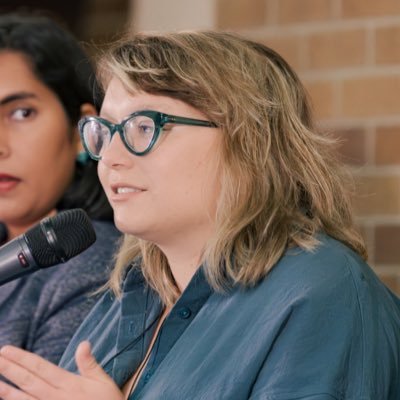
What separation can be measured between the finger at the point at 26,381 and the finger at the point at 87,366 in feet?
0.21

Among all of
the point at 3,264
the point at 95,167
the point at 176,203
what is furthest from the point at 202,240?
the point at 95,167

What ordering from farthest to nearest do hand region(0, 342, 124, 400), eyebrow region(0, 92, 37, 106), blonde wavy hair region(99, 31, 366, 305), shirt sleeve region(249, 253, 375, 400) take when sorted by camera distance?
eyebrow region(0, 92, 37, 106) → blonde wavy hair region(99, 31, 366, 305) → hand region(0, 342, 124, 400) → shirt sleeve region(249, 253, 375, 400)

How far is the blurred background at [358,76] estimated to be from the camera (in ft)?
10.3

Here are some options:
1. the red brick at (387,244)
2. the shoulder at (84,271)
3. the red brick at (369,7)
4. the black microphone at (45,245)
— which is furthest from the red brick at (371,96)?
the black microphone at (45,245)

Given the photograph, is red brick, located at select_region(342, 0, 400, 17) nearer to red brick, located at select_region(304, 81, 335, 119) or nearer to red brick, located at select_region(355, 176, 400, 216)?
red brick, located at select_region(304, 81, 335, 119)

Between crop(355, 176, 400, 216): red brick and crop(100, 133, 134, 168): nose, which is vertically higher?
crop(100, 133, 134, 168): nose

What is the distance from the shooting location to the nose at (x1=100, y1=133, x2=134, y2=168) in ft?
6.93

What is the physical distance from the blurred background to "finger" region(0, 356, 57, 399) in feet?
4.27

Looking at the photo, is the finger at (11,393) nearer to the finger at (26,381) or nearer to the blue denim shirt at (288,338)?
the finger at (26,381)

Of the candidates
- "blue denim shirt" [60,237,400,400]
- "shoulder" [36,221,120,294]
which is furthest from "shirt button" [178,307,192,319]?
"shoulder" [36,221,120,294]

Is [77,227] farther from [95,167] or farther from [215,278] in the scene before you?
[95,167]

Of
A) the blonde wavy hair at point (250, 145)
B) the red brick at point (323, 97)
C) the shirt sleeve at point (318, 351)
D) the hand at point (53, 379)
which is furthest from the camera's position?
the red brick at point (323, 97)

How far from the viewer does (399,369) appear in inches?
79.1

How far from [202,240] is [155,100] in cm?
28
